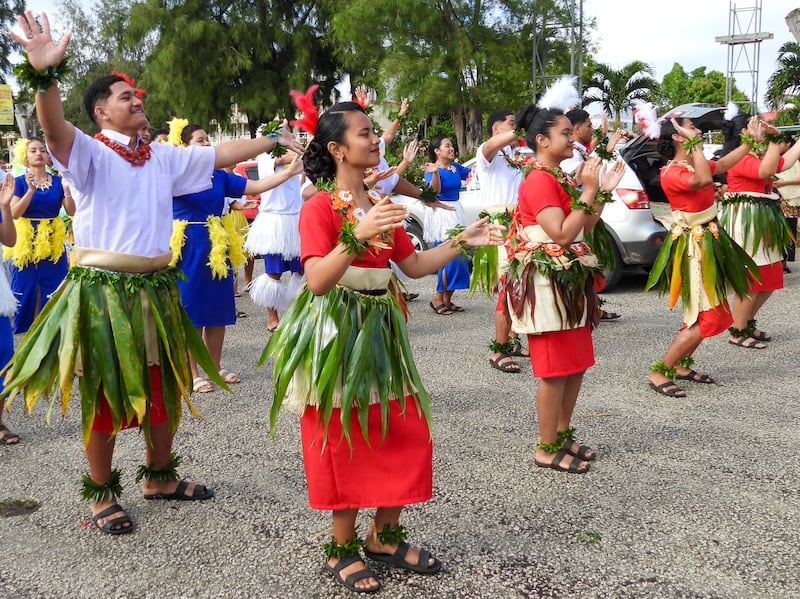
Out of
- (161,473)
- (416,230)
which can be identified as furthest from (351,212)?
(416,230)

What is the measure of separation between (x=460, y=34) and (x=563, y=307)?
80.3 feet

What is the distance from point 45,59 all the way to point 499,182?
13.9 feet

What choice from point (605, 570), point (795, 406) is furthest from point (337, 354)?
point (795, 406)

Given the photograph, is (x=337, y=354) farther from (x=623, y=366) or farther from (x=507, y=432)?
(x=623, y=366)

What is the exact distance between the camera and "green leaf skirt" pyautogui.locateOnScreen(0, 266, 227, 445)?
10.5ft

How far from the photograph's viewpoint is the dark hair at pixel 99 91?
3.37m

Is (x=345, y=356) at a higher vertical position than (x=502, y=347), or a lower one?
higher

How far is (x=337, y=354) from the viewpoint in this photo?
2.79 meters

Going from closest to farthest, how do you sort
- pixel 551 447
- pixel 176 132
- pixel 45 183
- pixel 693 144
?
pixel 551 447 → pixel 693 144 → pixel 176 132 → pixel 45 183

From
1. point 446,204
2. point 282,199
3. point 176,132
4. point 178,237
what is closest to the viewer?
point 178,237

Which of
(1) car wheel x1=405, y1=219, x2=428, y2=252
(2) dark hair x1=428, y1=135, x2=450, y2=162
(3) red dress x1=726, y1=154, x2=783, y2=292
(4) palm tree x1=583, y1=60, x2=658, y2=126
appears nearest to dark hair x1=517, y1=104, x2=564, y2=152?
(3) red dress x1=726, y1=154, x2=783, y2=292

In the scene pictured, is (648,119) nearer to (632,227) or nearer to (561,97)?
(561,97)

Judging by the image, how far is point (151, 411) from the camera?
3.46 m

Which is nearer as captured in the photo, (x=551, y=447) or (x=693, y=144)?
(x=551, y=447)
